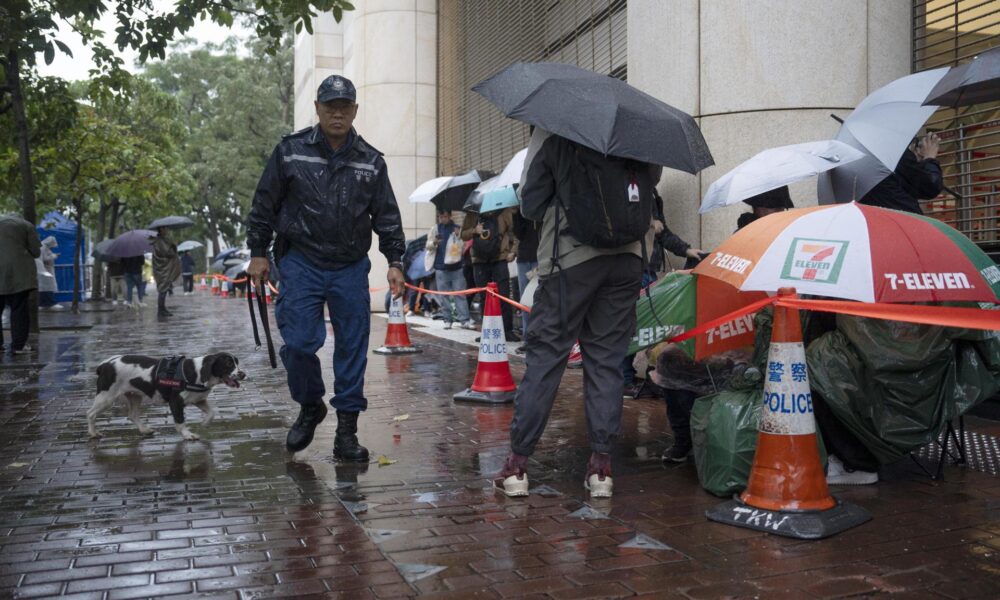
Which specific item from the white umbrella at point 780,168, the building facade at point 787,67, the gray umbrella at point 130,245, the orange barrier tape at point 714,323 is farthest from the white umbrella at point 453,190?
the gray umbrella at point 130,245

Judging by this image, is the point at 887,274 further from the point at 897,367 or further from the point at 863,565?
the point at 863,565

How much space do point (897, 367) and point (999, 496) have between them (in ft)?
2.51

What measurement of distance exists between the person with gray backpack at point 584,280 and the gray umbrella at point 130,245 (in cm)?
1941

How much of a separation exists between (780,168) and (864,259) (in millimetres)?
2268

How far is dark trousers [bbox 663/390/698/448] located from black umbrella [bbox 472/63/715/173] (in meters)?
1.38

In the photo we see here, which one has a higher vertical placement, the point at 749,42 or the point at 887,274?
the point at 749,42

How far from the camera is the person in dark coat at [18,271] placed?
38.7 feet

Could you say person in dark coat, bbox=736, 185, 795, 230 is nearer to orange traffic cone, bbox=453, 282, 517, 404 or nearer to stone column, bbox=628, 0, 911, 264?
stone column, bbox=628, 0, 911, 264

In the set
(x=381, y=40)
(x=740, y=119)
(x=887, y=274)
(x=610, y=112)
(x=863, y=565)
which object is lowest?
(x=863, y=565)

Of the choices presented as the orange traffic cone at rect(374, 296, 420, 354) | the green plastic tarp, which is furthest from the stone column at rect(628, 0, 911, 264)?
the orange traffic cone at rect(374, 296, 420, 354)

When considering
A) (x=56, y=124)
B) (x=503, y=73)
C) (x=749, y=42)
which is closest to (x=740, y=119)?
(x=749, y=42)

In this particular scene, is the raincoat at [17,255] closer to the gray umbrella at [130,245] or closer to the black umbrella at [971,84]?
the black umbrella at [971,84]

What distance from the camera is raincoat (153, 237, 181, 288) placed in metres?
21.2

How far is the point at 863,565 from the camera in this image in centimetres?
373
